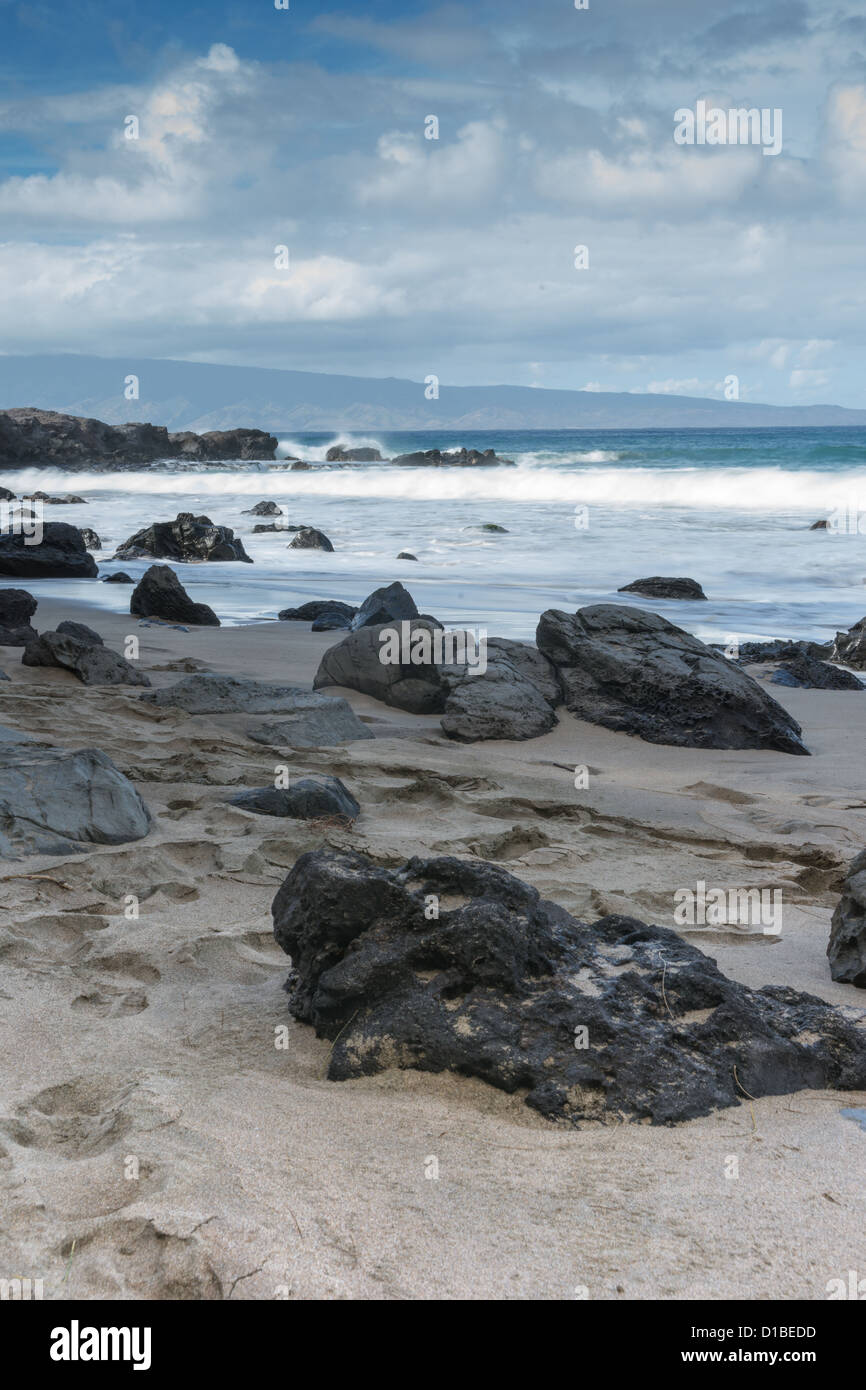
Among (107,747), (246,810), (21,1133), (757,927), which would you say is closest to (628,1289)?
(21,1133)

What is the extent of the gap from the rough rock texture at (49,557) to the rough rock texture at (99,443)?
45993 mm

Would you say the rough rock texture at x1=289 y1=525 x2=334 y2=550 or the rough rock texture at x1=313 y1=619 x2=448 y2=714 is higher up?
the rough rock texture at x1=289 y1=525 x2=334 y2=550

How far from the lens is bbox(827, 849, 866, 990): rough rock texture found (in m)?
3.05

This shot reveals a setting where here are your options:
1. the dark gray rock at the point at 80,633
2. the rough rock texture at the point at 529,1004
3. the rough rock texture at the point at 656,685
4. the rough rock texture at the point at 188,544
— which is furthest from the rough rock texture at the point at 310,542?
the rough rock texture at the point at 529,1004

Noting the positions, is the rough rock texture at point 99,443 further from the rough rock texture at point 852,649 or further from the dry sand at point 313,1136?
the dry sand at point 313,1136

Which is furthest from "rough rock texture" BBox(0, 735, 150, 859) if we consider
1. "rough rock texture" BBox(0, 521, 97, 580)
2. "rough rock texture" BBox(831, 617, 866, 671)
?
"rough rock texture" BBox(0, 521, 97, 580)

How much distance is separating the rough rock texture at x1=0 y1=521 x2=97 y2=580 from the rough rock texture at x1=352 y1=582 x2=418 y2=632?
20.5ft

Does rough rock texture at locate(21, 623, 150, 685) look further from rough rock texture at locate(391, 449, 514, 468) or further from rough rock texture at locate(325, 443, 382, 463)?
rough rock texture at locate(325, 443, 382, 463)

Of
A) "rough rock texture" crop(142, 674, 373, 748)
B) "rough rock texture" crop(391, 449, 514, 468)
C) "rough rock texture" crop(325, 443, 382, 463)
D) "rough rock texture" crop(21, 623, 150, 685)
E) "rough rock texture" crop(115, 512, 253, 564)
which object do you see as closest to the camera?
"rough rock texture" crop(142, 674, 373, 748)

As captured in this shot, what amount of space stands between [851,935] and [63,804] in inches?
110

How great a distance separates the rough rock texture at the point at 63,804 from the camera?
3955 millimetres

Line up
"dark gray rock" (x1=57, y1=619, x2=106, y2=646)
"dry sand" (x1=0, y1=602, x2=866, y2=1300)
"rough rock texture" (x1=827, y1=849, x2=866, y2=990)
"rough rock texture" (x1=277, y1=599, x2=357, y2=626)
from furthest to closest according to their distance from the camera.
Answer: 1. "rough rock texture" (x1=277, y1=599, x2=357, y2=626)
2. "dark gray rock" (x1=57, y1=619, x2=106, y2=646)
3. "rough rock texture" (x1=827, y1=849, x2=866, y2=990)
4. "dry sand" (x1=0, y1=602, x2=866, y2=1300)

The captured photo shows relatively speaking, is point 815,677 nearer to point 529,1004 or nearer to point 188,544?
point 529,1004

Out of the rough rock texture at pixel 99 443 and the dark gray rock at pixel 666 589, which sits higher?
the rough rock texture at pixel 99 443
